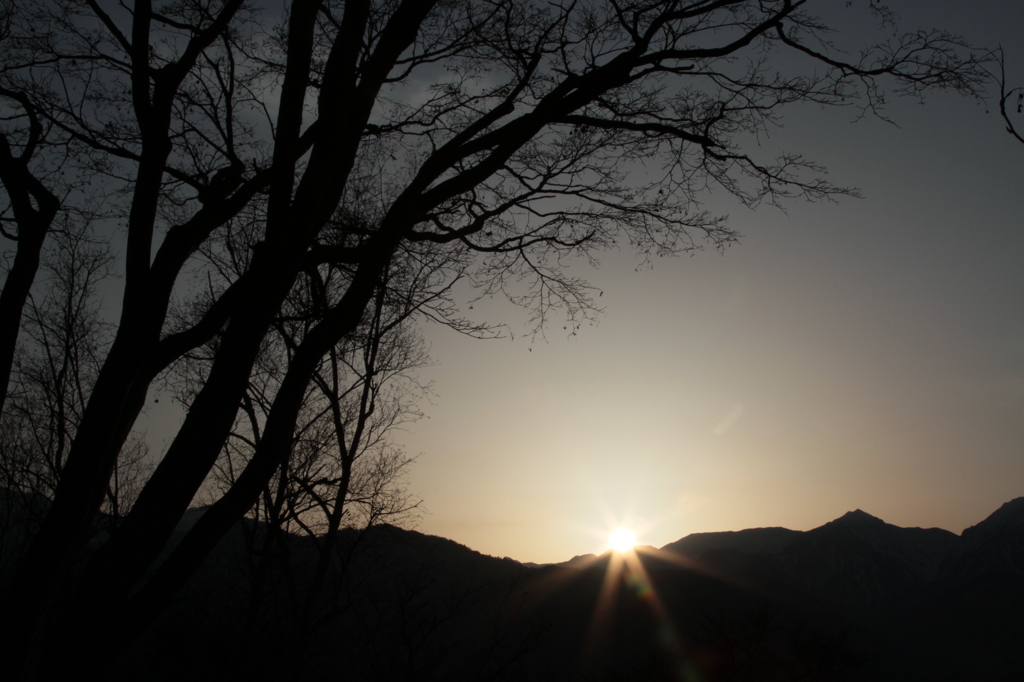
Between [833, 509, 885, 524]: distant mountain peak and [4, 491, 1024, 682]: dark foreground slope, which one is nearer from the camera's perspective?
[4, 491, 1024, 682]: dark foreground slope

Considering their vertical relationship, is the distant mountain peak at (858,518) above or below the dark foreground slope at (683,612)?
above

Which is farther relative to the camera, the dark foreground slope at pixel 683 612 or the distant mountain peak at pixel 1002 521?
the distant mountain peak at pixel 1002 521

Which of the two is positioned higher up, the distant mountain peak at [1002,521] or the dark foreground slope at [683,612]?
the distant mountain peak at [1002,521]

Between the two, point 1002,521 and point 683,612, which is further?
point 1002,521

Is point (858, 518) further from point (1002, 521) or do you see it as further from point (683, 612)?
point (683, 612)

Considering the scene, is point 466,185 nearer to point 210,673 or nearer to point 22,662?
point 22,662

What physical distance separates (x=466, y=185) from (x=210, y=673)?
38.7 feet

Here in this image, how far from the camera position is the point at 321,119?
139 inches

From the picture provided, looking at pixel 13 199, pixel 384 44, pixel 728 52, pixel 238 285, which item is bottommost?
pixel 238 285

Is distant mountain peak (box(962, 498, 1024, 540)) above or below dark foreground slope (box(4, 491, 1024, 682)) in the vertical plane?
above

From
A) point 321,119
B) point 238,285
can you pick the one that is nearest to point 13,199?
point 238,285

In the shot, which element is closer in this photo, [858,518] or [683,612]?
[683,612]

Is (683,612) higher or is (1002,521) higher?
(1002,521)

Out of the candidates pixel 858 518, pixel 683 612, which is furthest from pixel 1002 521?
pixel 683 612
